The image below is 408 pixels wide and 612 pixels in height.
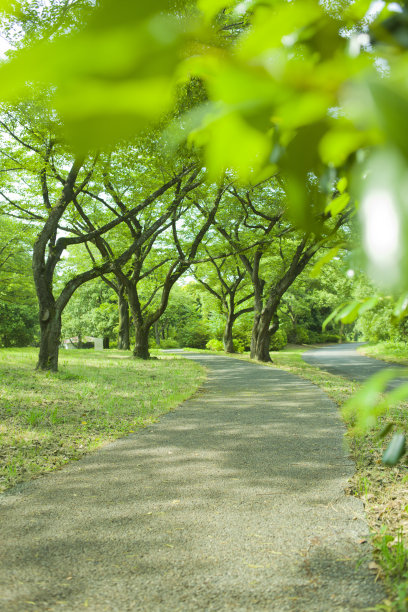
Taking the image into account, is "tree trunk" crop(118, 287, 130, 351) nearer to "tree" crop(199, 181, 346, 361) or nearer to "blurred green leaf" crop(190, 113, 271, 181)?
"tree" crop(199, 181, 346, 361)

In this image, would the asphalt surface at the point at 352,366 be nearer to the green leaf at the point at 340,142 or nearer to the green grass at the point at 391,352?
the green grass at the point at 391,352

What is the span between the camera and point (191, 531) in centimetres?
304

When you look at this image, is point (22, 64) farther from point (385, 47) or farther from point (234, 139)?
point (385, 47)

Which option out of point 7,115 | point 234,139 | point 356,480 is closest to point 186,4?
point 234,139

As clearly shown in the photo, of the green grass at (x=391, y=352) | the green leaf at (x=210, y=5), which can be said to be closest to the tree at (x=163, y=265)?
the green grass at (x=391, y=352)

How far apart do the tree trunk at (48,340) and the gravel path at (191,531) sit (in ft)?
20.6

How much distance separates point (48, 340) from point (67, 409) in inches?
175

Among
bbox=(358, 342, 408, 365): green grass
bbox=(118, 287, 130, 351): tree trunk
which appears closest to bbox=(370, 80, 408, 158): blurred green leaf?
bbox=(358, 342, 408, 365): green grass

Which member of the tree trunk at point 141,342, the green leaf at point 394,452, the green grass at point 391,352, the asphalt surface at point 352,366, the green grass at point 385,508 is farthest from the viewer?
the green grass at point 391,352

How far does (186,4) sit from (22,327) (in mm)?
34889

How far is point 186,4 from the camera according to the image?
56cm

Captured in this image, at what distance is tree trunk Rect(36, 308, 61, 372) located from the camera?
1103 cm

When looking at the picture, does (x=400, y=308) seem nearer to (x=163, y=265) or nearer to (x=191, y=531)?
(x=191, y=531)

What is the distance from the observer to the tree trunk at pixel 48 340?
36.2 feet
